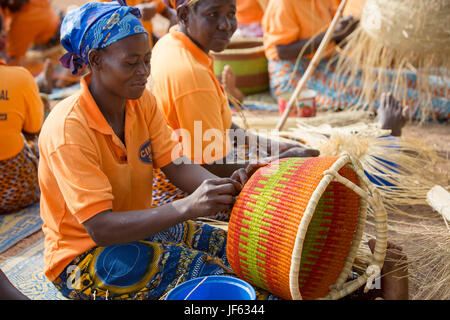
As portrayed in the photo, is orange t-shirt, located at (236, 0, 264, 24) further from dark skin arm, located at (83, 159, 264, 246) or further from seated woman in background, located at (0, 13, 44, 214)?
dark skin arm, located at (83, 159, 264, 246)

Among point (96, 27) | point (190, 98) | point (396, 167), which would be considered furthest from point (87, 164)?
point (396, 167)

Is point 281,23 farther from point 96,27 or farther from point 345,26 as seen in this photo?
point 96,27

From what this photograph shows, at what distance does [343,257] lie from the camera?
5.86 ft

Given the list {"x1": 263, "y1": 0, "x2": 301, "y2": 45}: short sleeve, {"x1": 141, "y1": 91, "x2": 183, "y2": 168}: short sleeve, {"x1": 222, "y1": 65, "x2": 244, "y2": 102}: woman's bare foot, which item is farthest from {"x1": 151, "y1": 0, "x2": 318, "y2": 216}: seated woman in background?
{"x1": 263, "y1": 0, "x2": 301, "y2": 45}: short sleeve

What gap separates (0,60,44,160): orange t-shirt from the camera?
273 cm

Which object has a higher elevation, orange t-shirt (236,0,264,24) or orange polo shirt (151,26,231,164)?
orange t-shirt (236,0,264,24)

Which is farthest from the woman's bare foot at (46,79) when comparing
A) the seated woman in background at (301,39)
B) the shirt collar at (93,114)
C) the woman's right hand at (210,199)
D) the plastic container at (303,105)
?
the woman's right hand at (210,199)

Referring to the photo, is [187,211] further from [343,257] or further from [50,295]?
[50,295]

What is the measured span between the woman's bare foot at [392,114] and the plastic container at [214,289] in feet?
7.09

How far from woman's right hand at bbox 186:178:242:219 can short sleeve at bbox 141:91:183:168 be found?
16.3 inches

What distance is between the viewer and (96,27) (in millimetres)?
1601

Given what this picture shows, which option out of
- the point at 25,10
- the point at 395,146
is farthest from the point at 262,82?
the point at 25,10

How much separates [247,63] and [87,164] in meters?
3.58

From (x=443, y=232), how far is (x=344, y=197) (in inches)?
22.5
